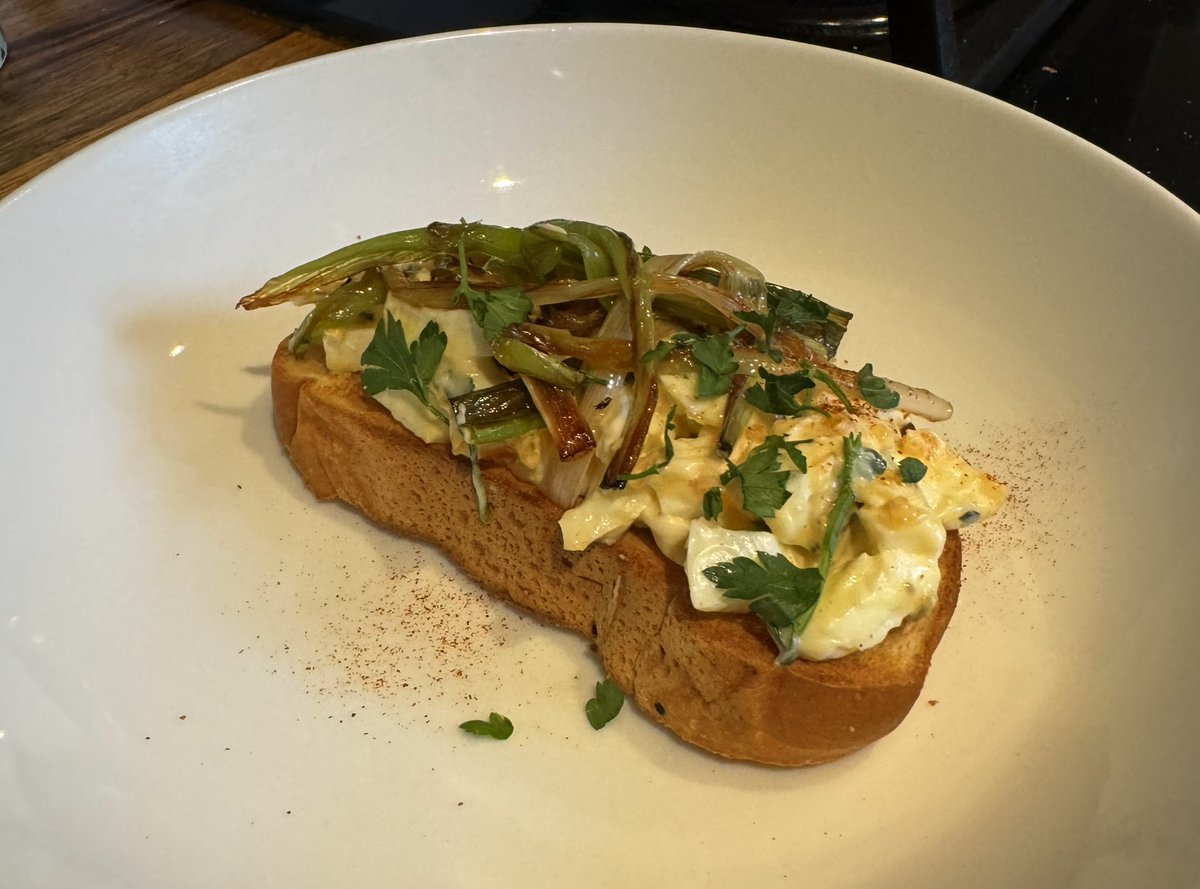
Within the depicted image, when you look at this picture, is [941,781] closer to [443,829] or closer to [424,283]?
[443,829]

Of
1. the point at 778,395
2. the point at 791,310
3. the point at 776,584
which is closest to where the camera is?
the point at 776,584

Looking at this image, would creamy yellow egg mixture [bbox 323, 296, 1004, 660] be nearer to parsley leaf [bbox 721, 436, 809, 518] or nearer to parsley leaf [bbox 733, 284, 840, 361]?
parsley leaf [bbox 721, 436, 809, 518]

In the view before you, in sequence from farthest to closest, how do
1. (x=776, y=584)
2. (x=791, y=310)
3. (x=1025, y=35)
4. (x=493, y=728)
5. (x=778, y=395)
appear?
(x=1025, y=35) → (x=791, y=310) → (x=493, y=728) → (x=778, y=395) → (x=776, y=584)

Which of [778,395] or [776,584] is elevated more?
[778,395]

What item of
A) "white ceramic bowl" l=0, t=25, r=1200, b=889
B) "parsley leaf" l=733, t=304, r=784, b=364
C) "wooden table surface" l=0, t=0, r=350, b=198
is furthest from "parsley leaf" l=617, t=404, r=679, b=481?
"wooden table surface" l=0, t=0, r=350, b=198

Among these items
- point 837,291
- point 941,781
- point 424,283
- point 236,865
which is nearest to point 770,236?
point 837,291

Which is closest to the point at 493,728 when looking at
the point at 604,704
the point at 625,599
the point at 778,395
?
the point at 604,704

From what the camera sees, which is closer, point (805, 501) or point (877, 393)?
point (805, 501)

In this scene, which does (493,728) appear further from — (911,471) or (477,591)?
(911,471)
